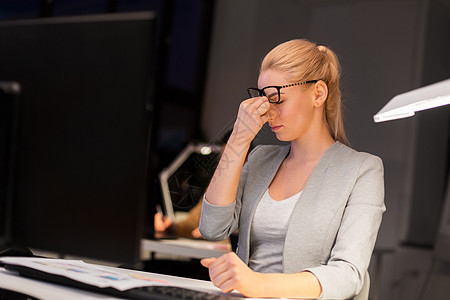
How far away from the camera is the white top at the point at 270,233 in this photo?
113cm

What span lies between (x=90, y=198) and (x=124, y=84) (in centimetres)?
16

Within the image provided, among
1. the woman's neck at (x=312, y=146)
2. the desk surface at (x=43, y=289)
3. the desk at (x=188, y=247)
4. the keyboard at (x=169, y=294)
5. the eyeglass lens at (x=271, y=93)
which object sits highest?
the eyeglass lens at (x=271, y=93)

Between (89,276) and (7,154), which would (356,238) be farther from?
(7,154)

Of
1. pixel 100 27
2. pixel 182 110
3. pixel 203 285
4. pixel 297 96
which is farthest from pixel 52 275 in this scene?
Result: pixel 182 110

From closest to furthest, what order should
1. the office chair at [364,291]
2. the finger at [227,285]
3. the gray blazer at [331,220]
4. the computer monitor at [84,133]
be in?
the computer monitor at [84,133] < the finger at [227,285] < the gray blazer at [331,220] < the office chair at [364,291]

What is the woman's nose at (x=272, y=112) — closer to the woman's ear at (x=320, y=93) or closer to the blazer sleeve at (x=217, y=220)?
the woman's ear at (x=320, y=93)

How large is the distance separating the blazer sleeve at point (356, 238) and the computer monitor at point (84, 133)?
1.29 feet

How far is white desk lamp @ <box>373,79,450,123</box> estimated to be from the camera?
2.80ft

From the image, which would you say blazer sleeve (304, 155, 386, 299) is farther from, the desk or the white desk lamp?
the desk

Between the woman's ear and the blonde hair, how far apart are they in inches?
0.7

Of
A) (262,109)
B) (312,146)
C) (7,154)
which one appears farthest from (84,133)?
(312,146)

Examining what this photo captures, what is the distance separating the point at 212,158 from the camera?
1.60 m

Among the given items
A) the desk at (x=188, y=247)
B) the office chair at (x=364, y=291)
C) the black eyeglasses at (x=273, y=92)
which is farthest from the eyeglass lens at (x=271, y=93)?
the desk at (x=188, y=247)

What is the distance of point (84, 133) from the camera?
69 cm
